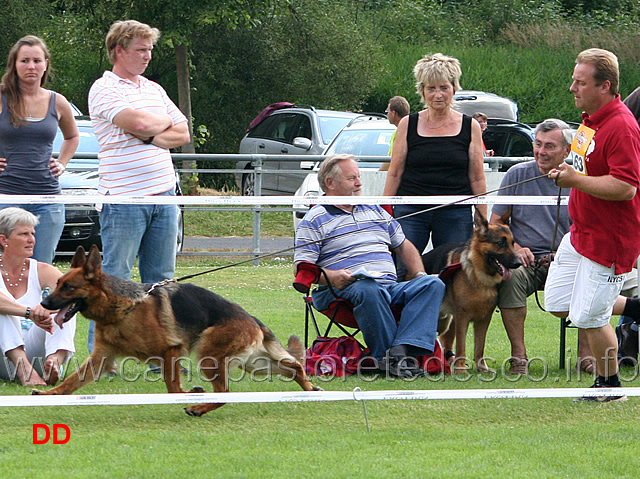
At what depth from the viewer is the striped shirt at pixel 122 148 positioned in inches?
218

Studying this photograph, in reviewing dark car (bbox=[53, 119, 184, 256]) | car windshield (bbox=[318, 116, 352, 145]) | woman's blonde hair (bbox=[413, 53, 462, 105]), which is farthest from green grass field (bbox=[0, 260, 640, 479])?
car windshield (bbox=[318, 116, 352, 145])

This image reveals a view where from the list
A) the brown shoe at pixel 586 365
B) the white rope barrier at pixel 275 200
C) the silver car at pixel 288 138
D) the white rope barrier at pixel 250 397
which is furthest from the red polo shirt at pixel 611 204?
the silver car at pixel 288 138

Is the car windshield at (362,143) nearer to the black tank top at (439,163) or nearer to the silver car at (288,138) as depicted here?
the silver car at (288,138)

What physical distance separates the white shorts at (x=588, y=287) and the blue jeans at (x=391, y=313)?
856 mm

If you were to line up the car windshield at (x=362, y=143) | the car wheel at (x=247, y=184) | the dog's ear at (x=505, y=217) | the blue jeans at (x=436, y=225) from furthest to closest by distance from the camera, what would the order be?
1. the car wheel at (x=247, y=184)
2. the car windshield at (x=362, y=143)
3. the blue jeans at (x=436, y=225)
4. the dog's ear at (x=505, y=217)

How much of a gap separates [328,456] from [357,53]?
19254mm

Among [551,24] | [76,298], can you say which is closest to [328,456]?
[76,298]

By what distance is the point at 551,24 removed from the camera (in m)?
30.5

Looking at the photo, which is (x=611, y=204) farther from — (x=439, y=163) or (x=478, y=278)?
(x=439, y=163)

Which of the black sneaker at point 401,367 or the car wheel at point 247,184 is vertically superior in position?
the car wheel at point 247,184

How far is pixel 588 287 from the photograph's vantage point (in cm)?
493

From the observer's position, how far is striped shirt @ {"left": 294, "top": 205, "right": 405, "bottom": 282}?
19.6ft

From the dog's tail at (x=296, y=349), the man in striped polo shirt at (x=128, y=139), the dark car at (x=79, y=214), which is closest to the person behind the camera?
the dog's tail at (x=296, y=349)

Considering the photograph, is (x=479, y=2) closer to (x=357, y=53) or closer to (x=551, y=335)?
(x=357, y=53)
